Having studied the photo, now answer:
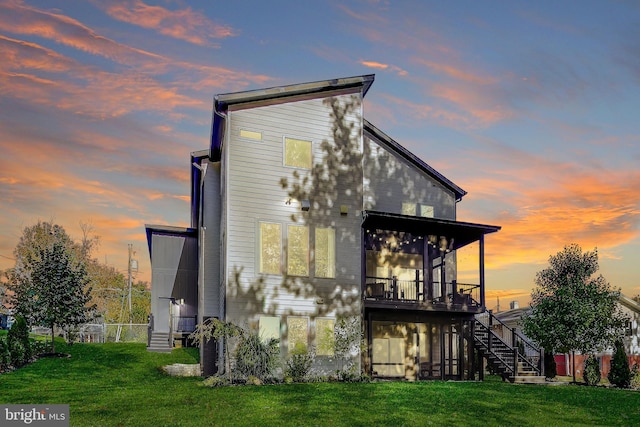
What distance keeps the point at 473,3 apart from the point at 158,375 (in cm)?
1862

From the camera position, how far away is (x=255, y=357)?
23234 millimetres

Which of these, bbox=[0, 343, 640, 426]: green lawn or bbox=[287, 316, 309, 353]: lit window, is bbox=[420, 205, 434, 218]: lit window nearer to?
bbox=[287, 316, 309, 353]: lit window

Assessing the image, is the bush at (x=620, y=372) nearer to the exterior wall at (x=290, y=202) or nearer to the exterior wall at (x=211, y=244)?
the exterior wall at (x=290, y=202)

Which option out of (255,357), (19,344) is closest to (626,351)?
(255,357)

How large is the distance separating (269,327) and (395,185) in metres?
9.83

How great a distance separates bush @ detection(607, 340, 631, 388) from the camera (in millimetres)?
29453

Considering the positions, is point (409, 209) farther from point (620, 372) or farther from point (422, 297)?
point (620, 372)

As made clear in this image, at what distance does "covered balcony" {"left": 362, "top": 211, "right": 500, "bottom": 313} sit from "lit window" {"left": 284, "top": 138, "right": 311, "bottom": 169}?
3225mm

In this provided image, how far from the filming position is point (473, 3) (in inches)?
993

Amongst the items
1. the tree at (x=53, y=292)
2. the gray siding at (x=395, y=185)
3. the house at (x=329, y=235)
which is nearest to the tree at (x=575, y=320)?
the house at (x=329, y=235)

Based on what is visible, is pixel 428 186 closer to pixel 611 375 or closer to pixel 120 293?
pixel 611 375

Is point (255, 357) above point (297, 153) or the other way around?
the other way around

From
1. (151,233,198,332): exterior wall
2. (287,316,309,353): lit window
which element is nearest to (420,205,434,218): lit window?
(287,316,309,353): lit window

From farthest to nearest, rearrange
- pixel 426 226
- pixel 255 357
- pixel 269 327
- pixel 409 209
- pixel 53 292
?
pixel 409 209 < pixel 53 292 < pixel 426 226 < pixel 269 327 < pixel 255 357
